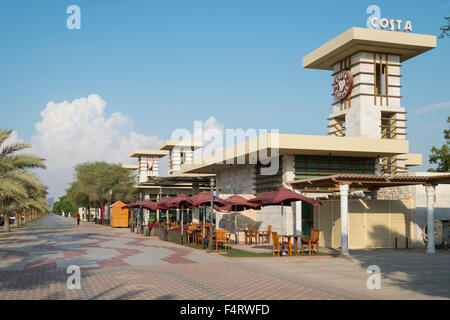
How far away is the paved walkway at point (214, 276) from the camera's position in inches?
403

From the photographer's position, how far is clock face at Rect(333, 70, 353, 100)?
31.3 meters

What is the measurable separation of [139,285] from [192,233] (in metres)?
14.0

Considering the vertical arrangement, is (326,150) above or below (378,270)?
above

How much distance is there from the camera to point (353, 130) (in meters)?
31.0

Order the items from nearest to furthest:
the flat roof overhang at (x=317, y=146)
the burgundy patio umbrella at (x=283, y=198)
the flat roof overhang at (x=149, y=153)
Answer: the burgundy patio umbrella at (x=283, y=198), the flat roof overhang at (x=317, y=146), the flat roof overhang at (x=149, y=153)

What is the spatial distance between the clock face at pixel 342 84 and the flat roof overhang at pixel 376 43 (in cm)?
131

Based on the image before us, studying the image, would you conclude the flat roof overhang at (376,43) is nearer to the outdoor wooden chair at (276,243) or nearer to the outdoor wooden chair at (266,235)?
the outdoor wooden chair at (266,235)

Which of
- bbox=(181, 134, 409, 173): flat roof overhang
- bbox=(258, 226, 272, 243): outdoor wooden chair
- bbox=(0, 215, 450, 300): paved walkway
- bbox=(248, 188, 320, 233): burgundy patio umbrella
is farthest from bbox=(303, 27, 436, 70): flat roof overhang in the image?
bbox=(0, 215, 450, 300): paved walkway

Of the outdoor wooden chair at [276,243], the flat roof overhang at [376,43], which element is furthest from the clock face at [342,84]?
the outdoor wooden chair at [276,243]

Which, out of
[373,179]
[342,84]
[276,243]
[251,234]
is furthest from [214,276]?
[342,84]

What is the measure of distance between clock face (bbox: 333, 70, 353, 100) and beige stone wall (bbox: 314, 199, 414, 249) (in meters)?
10.1

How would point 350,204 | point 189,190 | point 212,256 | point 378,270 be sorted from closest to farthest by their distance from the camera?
point 378,270
point 212,256
point 350,204
point 189,190
